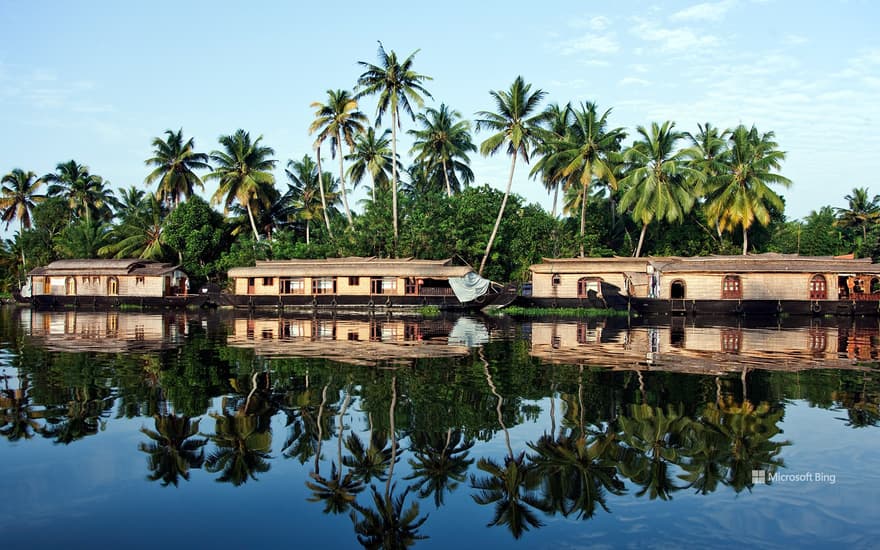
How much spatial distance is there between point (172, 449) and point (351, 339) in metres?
10.8

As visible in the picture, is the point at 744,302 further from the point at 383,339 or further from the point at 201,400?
the point at 201,400

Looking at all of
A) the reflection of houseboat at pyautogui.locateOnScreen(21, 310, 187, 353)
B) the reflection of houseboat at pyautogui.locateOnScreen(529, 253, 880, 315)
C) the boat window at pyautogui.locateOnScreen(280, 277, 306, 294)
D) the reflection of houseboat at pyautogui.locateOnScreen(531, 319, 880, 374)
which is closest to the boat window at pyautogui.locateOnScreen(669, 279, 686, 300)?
the reflection of houseboat at pyautogui.locateOnScreen(529, 253, 880, 315)

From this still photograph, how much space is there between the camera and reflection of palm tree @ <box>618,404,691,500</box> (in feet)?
18.1

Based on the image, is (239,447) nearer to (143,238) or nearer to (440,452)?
(440,452)

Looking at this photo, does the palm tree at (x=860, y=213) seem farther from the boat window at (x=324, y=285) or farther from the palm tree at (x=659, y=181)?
the boat window at (x=324, y=285)

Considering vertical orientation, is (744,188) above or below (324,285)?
above

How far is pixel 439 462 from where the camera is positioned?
6121mm

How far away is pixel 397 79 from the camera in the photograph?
1331 inches

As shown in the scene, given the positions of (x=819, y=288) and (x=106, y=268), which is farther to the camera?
(x=106, y=268)

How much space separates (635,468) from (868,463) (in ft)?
7.39

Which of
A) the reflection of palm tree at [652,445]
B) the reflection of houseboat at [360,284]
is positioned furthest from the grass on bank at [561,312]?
the reflection of palm tree at [652,445]

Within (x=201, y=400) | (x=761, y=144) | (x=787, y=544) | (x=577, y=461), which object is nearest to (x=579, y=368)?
(x=577, y=461)

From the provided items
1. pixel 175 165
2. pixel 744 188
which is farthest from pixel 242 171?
pixel 744 188

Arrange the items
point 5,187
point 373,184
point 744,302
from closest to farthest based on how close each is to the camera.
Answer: point 744,302
point 373,184
point 5,187
